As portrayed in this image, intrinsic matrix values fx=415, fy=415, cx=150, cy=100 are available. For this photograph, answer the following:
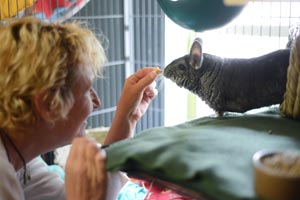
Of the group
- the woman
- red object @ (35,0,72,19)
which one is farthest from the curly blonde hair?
red object @ (35,0,72,19)

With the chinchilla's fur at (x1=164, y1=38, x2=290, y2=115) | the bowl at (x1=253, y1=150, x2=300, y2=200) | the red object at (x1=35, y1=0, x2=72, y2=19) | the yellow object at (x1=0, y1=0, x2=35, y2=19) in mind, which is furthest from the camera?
the red object at (x1=35, y1=0, x2=72, y2=19)

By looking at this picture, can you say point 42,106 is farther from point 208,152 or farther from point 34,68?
point 208,152

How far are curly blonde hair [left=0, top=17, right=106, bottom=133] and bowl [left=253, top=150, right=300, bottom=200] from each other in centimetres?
39

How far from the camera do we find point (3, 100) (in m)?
0.69

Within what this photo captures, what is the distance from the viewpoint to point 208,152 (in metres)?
0.47

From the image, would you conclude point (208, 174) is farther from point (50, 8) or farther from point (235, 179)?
point (50, 8)

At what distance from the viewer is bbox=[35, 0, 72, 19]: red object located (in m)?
1.45

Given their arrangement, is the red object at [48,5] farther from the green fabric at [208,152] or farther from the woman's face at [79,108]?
the green fabric at [208,152]

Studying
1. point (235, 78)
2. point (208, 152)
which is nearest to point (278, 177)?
point (208, 152)

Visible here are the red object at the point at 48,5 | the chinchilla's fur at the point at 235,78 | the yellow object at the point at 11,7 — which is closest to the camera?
the chinchilla's fur at the point at 235,78

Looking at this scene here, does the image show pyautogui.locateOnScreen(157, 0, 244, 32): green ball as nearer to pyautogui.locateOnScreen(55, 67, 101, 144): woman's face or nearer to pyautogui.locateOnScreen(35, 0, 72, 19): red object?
pyautogui.locateOnScreen(55, 67, 101, 144): woman's face

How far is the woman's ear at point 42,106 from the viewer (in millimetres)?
682

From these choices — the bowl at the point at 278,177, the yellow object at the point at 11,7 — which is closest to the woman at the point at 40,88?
the bowl at the point at 278,177

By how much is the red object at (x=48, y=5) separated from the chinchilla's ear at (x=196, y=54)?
35.9 inches
